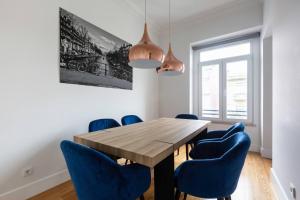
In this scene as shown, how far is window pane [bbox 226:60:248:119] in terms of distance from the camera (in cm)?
365

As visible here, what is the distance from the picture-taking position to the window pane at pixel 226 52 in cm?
366

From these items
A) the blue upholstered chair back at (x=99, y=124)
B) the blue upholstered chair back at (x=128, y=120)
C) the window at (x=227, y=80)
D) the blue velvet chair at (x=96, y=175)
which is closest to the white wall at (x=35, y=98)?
the blue upholstered chair back at (x=99, y=124)

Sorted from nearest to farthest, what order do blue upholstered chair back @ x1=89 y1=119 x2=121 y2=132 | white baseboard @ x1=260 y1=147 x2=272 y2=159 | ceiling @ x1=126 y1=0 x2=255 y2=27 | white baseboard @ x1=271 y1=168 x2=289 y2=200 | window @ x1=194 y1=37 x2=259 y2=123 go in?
white baseboard @ x1=271 y1=168 x2=289 y2=200, blue upholstered chair back @ x1=89 y1=119 x2=121 y2=132, white baseboard @ x1=260 y1=147 x2=272 y2=159, ceiling @ x1=126 y1=0 x2=255 y2=27, window @ x1=194 y1=37 x2=259 y2=123

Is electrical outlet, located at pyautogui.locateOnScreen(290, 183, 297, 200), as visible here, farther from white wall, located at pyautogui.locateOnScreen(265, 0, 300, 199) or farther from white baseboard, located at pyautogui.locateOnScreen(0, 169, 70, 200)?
white baseboard, located at pyautogui.locateOnScreen(0, 169, 70, 200)

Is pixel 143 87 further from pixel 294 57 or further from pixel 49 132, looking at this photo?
pixel 294 57

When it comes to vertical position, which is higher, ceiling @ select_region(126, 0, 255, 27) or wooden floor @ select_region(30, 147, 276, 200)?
Answer: ceiling @ select_region(126, 0, 255, 27)

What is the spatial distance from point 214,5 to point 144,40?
263 centimetres

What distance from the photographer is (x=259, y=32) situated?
11.3 feet

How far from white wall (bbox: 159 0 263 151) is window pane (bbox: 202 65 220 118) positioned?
0.36m

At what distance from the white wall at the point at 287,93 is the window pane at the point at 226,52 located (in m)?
1.88

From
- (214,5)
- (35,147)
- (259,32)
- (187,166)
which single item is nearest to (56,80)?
(35,147)

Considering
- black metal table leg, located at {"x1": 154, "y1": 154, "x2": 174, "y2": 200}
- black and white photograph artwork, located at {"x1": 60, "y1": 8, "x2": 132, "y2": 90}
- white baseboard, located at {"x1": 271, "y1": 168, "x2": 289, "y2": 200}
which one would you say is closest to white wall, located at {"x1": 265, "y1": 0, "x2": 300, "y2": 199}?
white baseboard, located at {"x1": 271, "y1": 168, "x2": 289, "y2": 200}

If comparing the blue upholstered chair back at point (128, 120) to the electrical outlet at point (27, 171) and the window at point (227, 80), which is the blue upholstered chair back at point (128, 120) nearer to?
the electrical outlet at point (27, 171)

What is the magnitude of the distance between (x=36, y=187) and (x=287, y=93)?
3.00 meters
